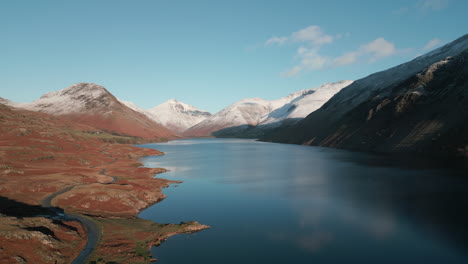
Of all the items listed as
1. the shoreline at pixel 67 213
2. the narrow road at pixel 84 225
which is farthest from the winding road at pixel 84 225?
the shoreline at pixel 67 213

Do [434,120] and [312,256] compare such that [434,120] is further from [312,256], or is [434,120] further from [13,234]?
[13,234]

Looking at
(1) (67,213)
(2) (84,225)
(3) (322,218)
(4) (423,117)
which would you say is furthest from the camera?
(4) (423,117)

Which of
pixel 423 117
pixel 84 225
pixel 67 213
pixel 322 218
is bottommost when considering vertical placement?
pixel 322 218

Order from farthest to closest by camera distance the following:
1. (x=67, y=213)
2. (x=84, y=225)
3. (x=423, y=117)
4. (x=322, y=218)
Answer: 1. (x=423, y=117)
2. (x=322, y=218)
3. (x=67, y=213)
4. (x=84, y=225)

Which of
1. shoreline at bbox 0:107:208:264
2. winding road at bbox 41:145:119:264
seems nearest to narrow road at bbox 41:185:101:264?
winding road at bbox 41:145:119:264

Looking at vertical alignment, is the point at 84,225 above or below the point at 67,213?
below

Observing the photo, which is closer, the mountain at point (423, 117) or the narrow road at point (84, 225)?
the narrow road at point (84, 225)

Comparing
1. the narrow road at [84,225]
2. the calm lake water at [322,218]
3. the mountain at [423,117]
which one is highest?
the mountain at [423,117]

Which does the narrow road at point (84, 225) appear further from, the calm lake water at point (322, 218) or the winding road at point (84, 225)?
the calm lake water at point (322, 218)

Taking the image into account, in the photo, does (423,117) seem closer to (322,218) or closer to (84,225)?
(322,218)

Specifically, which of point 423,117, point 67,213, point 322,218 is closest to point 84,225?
point 67,213
